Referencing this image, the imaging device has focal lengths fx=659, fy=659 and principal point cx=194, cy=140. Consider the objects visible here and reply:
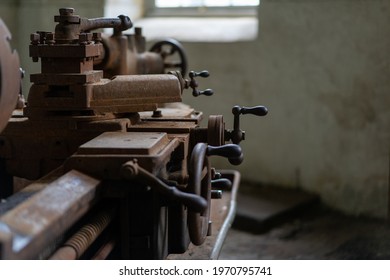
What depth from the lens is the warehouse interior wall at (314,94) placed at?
3838mm

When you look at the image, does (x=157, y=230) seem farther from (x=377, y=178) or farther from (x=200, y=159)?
(x=377, y=178)

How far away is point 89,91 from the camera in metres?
1.82

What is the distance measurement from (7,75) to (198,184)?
50 cm

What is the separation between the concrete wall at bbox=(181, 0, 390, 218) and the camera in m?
3.84

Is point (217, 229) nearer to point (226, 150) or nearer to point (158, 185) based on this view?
point (226, 150)

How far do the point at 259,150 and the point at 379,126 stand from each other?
0.89 metres

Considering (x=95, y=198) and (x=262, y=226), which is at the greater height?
(x=95, y=198)

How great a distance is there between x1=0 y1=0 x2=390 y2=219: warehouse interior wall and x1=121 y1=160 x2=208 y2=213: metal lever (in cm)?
259

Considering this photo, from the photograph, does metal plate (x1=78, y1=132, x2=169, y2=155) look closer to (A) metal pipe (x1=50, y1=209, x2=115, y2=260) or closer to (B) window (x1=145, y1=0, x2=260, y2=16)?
(A) metal pipe (x1=50, y1=209, x2=115, y2=260)

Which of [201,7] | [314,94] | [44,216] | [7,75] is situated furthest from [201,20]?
[44,216]

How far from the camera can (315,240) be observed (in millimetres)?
3674

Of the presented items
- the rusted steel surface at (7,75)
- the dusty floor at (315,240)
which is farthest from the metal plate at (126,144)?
the dusty floor at (315,240)

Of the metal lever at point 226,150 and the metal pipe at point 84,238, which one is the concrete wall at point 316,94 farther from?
the metal pipe at point 84,238

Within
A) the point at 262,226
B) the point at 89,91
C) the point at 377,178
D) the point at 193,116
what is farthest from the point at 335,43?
the point at 89,91
